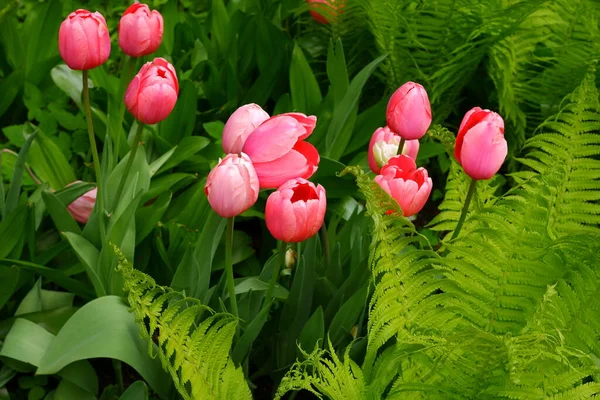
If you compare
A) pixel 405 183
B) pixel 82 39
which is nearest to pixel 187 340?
pixel 405 183

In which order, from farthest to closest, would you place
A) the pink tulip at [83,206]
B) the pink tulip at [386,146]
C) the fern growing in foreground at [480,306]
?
the pink tulip at [83,206] < the pink tulip at [386,146] < the fern growing in foreground at [480,306]

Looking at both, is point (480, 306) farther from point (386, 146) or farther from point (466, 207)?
point (386, 146)

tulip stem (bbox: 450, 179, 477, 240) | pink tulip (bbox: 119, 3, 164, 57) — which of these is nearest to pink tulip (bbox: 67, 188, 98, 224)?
pink tulip (bbox: 119, 3, 164, 57)

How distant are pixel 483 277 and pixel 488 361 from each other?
0.18m

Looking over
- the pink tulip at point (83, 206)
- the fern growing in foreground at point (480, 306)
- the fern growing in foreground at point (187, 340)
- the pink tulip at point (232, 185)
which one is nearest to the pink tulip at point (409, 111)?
the fern growing in foreground at point (480, 306)

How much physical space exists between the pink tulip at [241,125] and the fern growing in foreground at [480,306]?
7.2 inches

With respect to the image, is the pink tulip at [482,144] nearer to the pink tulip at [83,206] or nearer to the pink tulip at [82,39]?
the pink tulip at [82,39]

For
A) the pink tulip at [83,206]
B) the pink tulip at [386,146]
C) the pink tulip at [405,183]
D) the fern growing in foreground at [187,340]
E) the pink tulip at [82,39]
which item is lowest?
the pink tulip at [83,206]

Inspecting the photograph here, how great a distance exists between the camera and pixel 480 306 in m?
0.95

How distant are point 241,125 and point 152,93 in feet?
0.53

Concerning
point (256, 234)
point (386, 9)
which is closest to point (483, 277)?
point (256, 234)

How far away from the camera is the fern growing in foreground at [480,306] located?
0.82m

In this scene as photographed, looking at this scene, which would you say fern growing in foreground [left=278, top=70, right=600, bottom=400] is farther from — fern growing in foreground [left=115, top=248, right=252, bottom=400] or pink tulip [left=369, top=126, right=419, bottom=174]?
pink tulip [left=369, top=126, right=419, bottom=174]

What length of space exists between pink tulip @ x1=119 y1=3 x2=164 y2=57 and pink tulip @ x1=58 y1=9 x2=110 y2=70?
0.06 metres
